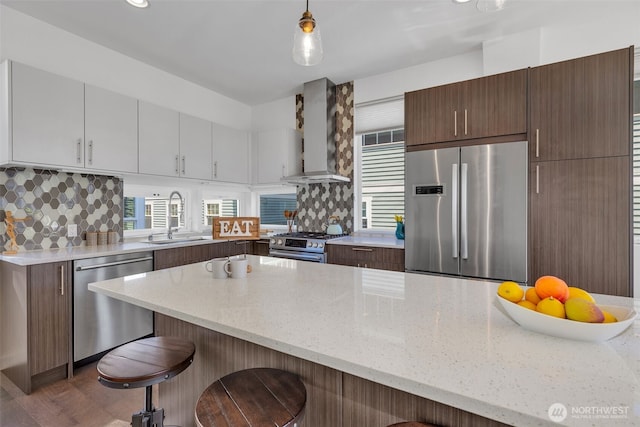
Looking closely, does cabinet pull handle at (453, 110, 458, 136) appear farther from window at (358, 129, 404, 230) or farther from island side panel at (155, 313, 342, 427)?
island side panel at (155, 313, 342, 427)

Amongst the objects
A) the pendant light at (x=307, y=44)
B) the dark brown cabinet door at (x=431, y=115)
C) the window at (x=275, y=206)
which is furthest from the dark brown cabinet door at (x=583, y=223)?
the window at (x=275, y=206)

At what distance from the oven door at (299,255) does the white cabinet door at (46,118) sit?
199cm

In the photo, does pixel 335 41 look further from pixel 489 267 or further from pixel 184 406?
pixel 184 406

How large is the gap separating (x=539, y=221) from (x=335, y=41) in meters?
2.29

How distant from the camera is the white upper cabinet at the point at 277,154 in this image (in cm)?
402

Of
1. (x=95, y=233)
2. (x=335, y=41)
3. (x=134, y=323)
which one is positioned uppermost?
(x=335, y=41)

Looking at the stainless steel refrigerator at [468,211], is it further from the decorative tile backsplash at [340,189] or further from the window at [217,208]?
the window at [217,208]

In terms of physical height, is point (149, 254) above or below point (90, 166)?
below

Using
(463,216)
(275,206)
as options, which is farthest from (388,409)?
(275,206)

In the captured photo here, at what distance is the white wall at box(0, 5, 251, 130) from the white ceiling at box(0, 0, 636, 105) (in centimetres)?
9

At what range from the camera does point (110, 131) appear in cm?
280

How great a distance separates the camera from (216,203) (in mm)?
4445

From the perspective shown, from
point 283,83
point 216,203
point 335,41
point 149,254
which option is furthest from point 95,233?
point 335,41

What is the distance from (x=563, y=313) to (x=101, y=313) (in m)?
2.98
